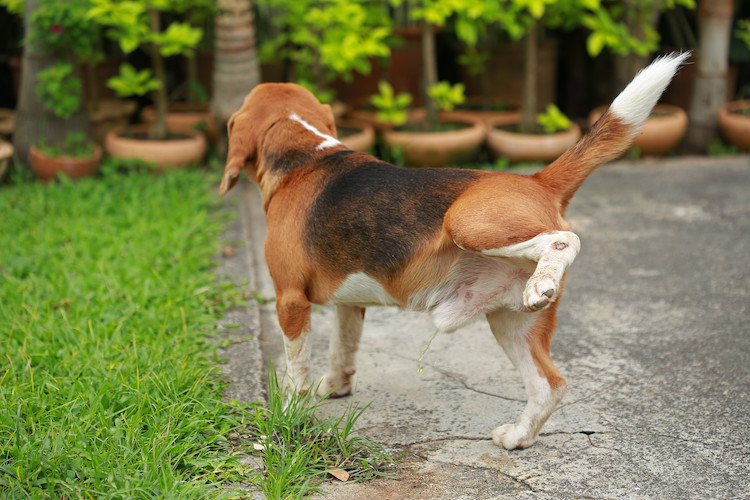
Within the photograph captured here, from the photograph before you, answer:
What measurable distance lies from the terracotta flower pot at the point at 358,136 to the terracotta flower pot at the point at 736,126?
3124mm

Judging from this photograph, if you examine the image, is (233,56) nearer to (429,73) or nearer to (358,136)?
(358,136)

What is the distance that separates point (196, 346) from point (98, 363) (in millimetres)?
409

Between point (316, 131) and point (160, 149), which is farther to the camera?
point (160, 149)

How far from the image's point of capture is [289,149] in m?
2.91

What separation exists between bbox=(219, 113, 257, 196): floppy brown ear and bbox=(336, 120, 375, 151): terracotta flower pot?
2976 millimetres

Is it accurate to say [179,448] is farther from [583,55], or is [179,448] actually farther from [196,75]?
[583,55]

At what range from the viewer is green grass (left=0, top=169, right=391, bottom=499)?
7.64 feet

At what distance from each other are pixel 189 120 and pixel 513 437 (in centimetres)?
525

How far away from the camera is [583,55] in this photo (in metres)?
8.39

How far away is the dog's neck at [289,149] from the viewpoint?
290 cm

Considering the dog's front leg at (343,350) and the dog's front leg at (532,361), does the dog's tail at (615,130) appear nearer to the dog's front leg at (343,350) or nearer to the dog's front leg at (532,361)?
the dog's front leg at (532,361)

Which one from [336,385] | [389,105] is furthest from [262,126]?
[389,105]

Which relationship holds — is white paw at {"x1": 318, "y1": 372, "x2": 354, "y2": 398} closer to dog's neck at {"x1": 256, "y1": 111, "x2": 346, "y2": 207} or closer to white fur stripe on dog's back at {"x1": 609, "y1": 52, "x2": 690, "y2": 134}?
dog's neck at {"x1": 256, "y1": 111, "x2": 346, "y2": 207}

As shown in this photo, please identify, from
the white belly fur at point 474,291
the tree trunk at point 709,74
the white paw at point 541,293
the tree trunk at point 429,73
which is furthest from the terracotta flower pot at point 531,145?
the white paw at point 541,293
